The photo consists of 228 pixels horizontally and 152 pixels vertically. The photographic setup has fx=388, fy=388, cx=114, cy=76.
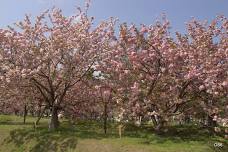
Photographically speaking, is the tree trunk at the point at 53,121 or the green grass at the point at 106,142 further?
the tree trunk at the point at 53,121

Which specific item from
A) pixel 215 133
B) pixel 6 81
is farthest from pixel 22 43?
pixel 215 133

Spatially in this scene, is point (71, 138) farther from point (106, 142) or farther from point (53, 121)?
point (53, 121)

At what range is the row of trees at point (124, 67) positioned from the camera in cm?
2812

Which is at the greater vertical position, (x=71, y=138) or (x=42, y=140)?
(x=71, y=138)

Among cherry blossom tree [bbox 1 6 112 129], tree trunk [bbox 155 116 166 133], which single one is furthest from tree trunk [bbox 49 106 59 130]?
tree trunk [bbox 155 116 166 133]

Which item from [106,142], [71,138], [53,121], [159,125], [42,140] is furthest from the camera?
[53,121]

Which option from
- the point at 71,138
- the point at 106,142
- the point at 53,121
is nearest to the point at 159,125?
the point at 106,142

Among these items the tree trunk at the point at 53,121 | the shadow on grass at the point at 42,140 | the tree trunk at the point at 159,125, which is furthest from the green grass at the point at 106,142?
the tree trunk at the point at 53,121

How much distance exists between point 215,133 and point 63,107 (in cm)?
1421

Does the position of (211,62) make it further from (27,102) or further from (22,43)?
(27,102)

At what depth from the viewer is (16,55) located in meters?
31.4

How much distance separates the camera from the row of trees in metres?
28.1

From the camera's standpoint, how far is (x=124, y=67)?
30.2 metres

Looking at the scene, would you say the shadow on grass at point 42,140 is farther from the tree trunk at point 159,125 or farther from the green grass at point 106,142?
the tree trunk at point 159,125
